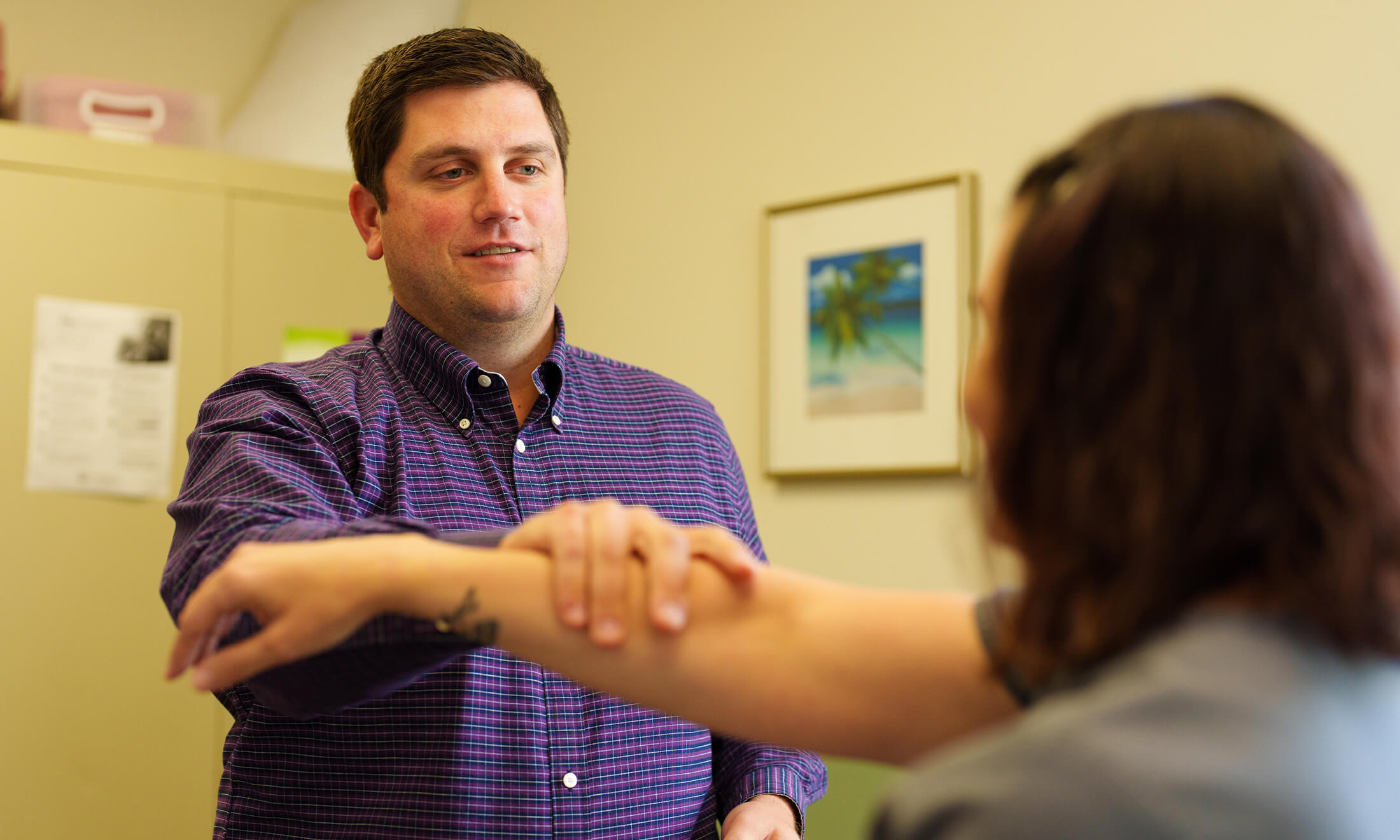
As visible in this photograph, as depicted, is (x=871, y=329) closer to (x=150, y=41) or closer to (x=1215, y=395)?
(x=1215, y=395)

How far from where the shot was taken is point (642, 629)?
2.72ft

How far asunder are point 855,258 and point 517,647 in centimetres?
173

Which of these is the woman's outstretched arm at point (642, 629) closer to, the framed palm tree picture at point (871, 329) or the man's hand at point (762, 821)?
the man's hand at point (762, 821)

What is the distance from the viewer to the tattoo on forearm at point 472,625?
83 centimetres

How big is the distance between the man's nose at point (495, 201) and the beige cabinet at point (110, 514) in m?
1.49

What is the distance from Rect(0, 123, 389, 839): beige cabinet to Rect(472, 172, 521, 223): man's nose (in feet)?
4.90

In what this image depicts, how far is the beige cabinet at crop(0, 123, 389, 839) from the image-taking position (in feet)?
8.45

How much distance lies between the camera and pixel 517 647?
839 mm

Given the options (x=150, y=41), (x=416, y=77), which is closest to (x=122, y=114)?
(x=150, y=41)

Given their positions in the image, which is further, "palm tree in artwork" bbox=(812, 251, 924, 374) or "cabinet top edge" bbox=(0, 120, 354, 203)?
"cabinet top edge" bbox=(0, 120, 354, 203)

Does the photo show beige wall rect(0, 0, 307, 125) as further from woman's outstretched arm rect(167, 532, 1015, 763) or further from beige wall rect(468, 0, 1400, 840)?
woman's outstretched arm rect(167, 532, 1015, 763)

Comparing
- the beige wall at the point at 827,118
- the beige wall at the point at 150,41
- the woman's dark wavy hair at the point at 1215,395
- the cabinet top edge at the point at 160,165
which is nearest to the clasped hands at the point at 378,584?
the woman's dark wavy hair at the point at 1215,395

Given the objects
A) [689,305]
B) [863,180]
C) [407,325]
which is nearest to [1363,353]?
[407,325]

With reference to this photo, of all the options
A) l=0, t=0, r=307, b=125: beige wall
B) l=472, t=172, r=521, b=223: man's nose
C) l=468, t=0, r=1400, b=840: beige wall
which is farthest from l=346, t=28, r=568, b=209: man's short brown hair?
l=0, t=0, r=307, b=125: beige wall
